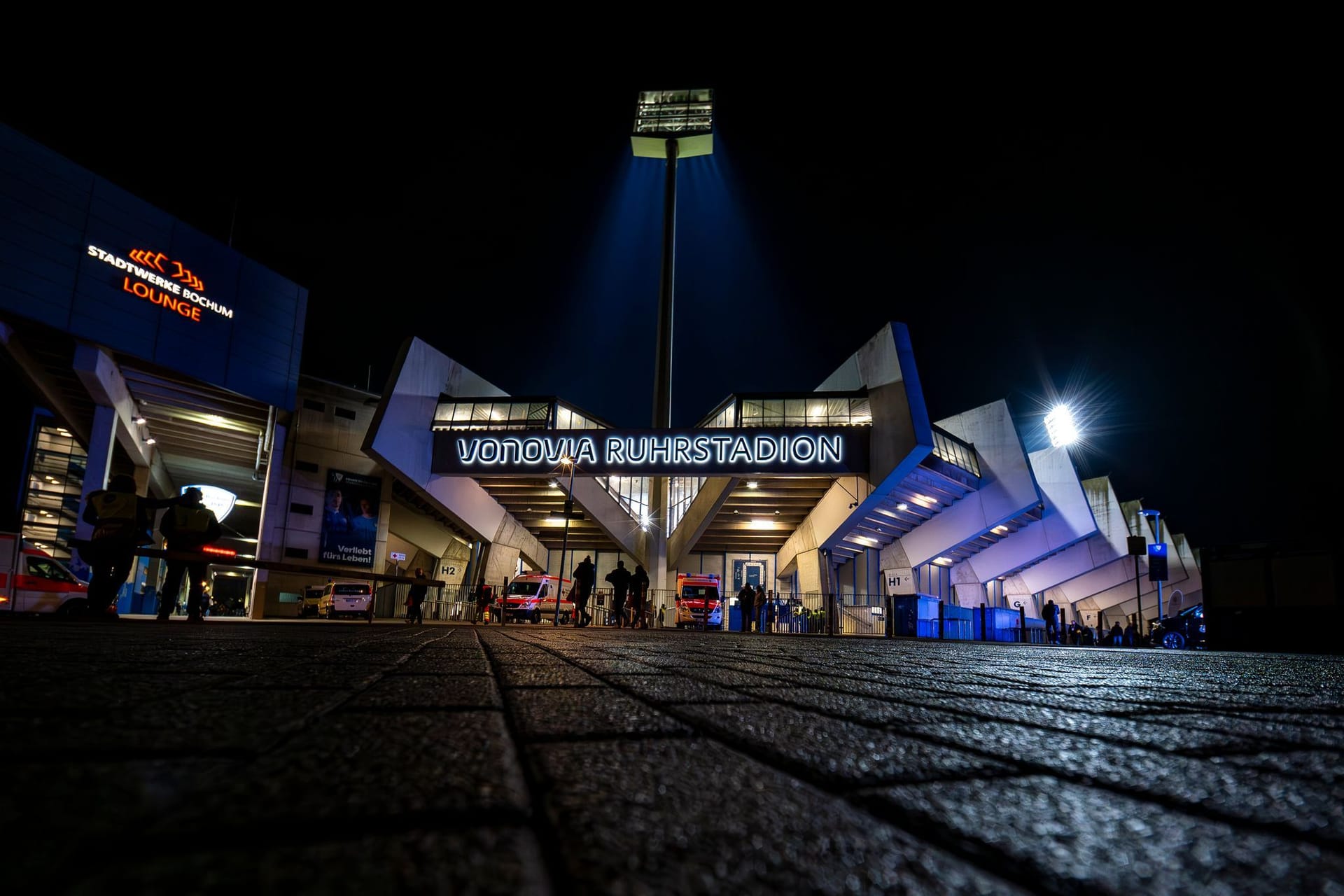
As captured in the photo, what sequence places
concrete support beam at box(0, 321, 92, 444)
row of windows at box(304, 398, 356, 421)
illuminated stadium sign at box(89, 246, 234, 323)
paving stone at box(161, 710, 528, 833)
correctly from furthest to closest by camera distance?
row of windows at box(304, 398, 356, 421) < illuminated stadium sign at box(89, 246, 234, 323) < concrete support beam at box(0, 321, 92, 444) < paving stone at box(161, 710, 528, 833)

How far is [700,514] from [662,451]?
559 cm

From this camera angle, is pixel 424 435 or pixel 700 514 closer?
pixel 424 435

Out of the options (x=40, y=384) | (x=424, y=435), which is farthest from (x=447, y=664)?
(x=40, y=384)

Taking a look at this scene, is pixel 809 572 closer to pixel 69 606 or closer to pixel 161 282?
pixel 69 606

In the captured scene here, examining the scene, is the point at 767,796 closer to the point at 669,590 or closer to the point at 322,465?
the point at 669,590

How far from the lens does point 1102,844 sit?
Answer: 0.65m

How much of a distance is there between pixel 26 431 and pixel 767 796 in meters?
38.2

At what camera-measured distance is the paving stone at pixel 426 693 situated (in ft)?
4.96

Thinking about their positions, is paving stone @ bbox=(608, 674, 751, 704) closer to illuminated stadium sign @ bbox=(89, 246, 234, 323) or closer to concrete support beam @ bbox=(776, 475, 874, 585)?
concrete support beam @ bbox=(776, 475, 874, 585)

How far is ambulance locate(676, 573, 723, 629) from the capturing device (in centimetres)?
2895

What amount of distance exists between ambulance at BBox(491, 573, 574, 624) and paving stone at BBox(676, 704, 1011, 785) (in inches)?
987

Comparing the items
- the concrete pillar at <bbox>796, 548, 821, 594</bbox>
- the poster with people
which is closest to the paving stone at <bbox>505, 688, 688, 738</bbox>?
the concrete pillar at <bbox>796, 548, 821, 594</bbox>

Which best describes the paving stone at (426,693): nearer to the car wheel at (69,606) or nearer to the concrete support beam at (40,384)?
the car wheel at (69,606)

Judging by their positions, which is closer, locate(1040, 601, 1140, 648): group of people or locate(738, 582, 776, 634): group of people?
locate(738, 582, 776, 634): group of people
